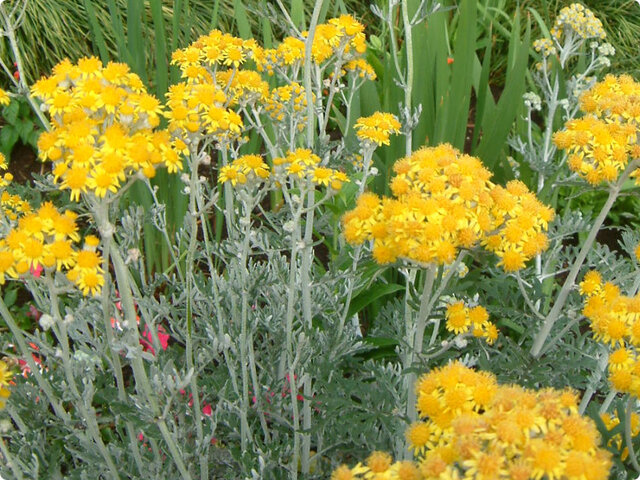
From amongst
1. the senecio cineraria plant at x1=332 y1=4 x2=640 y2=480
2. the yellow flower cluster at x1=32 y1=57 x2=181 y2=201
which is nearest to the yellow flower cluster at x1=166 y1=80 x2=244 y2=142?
the yellow flower cluster at x1=32 y1=57 x2=181 y2=201

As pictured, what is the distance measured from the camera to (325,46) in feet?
7.03

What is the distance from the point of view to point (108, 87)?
134 centimetres

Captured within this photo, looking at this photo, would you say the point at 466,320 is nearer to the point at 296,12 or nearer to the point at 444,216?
the point at 444,216

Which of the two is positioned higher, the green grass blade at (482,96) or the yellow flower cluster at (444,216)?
the yellow flower cluster at (444,216)

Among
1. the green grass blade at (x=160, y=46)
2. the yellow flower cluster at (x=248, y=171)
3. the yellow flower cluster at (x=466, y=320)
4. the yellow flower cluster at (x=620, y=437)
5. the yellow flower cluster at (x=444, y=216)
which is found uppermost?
the green grass blade at (x=160, y=46)

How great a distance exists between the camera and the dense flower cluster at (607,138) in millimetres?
1544

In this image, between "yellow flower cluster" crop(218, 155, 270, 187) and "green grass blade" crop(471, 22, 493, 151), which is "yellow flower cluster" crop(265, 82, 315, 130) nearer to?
"yellow flower cluster" crop(218, 155, 270, 187)

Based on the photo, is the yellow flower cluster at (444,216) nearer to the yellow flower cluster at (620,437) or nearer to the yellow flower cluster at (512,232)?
the yellow flower cluster at (512,232)

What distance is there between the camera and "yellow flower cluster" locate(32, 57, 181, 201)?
48.3 inches

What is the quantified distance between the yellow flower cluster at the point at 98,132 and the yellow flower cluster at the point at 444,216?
0.43 metres

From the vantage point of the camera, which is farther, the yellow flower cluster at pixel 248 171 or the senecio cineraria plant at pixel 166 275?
the yellow flower cluster at pixel 248 171

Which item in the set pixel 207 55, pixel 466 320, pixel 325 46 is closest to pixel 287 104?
pixel 325 46

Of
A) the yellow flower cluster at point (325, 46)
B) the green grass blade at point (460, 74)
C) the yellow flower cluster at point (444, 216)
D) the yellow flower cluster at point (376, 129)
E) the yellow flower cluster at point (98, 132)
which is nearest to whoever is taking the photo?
the yellow flower cluster at point (98, 132)

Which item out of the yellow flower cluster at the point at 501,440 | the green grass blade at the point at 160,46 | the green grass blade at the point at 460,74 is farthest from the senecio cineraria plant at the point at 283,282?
the green grass blade at the point at 160,46
